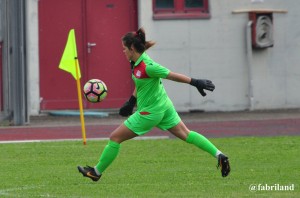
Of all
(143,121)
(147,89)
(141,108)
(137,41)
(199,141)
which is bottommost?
(199,141)

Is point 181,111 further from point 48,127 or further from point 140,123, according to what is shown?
point 140,123

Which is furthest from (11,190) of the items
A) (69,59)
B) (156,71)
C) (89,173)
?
(69,59)

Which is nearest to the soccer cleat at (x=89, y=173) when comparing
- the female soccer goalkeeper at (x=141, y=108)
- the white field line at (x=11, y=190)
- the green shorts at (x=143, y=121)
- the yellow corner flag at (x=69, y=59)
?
the female soccer goalkeeper at (x=141, y=108)

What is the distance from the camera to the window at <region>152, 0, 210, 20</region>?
75.6 ft

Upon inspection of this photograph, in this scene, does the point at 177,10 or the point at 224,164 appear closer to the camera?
the point at 224,164

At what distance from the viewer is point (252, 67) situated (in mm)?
23375

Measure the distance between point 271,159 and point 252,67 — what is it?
9.79m

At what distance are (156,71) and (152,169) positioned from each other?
2.26 meters

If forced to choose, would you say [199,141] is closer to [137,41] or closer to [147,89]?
[147,89]

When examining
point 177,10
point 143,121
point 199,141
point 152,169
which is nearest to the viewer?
point 143,121

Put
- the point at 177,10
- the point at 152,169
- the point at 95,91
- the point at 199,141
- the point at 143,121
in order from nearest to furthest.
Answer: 1. the point at 143,121
2. the point at 199,141
3. the point at 152,169
4. the point at 95,91
5. the point at 177,10

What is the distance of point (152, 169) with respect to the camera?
12.8 m

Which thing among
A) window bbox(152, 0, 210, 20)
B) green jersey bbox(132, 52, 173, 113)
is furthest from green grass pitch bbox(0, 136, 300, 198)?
window bbox(152, 0, 210, 20)

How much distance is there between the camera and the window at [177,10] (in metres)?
23.0
